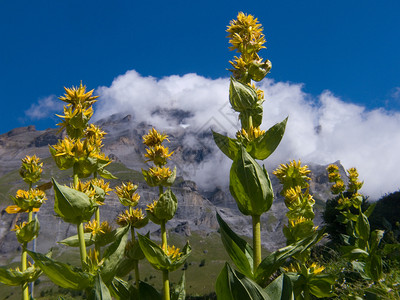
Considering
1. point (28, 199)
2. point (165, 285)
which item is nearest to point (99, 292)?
point (165, 285)

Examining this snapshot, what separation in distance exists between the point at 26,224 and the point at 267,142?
→ 3.19 metres

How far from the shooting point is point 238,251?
6.93ft

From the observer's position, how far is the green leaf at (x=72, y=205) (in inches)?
88.8

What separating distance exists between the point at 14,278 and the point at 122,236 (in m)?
1.92

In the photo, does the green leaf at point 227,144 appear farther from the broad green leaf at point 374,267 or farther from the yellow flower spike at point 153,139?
the broad green leaf at point 374,267

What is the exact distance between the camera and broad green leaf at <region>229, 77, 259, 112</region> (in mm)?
2514

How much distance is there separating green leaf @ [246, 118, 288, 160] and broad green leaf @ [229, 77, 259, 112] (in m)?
0.32

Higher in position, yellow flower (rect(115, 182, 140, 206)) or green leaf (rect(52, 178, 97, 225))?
yellow flower (rect(115, 182, 140, 206))

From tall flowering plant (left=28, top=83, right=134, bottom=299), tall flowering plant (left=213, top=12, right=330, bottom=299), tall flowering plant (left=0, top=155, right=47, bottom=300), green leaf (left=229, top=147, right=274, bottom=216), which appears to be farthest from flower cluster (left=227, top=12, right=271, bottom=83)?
tall flowering plant (left=0, top=155, right=47, bottom=300)

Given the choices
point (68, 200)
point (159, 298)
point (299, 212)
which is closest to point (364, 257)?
point (299, 212)

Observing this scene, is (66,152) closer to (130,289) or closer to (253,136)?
(130,289)

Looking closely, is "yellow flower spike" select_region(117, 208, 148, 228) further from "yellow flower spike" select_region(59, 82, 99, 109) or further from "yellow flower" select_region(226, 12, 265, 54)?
"yellow flower" select_region(226, 12, 265, 54)

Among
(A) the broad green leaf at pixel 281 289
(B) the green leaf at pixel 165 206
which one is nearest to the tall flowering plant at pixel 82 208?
(B) the green leaf at pixel 165 206

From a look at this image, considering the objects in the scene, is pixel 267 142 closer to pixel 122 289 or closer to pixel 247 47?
pixel 247 47
